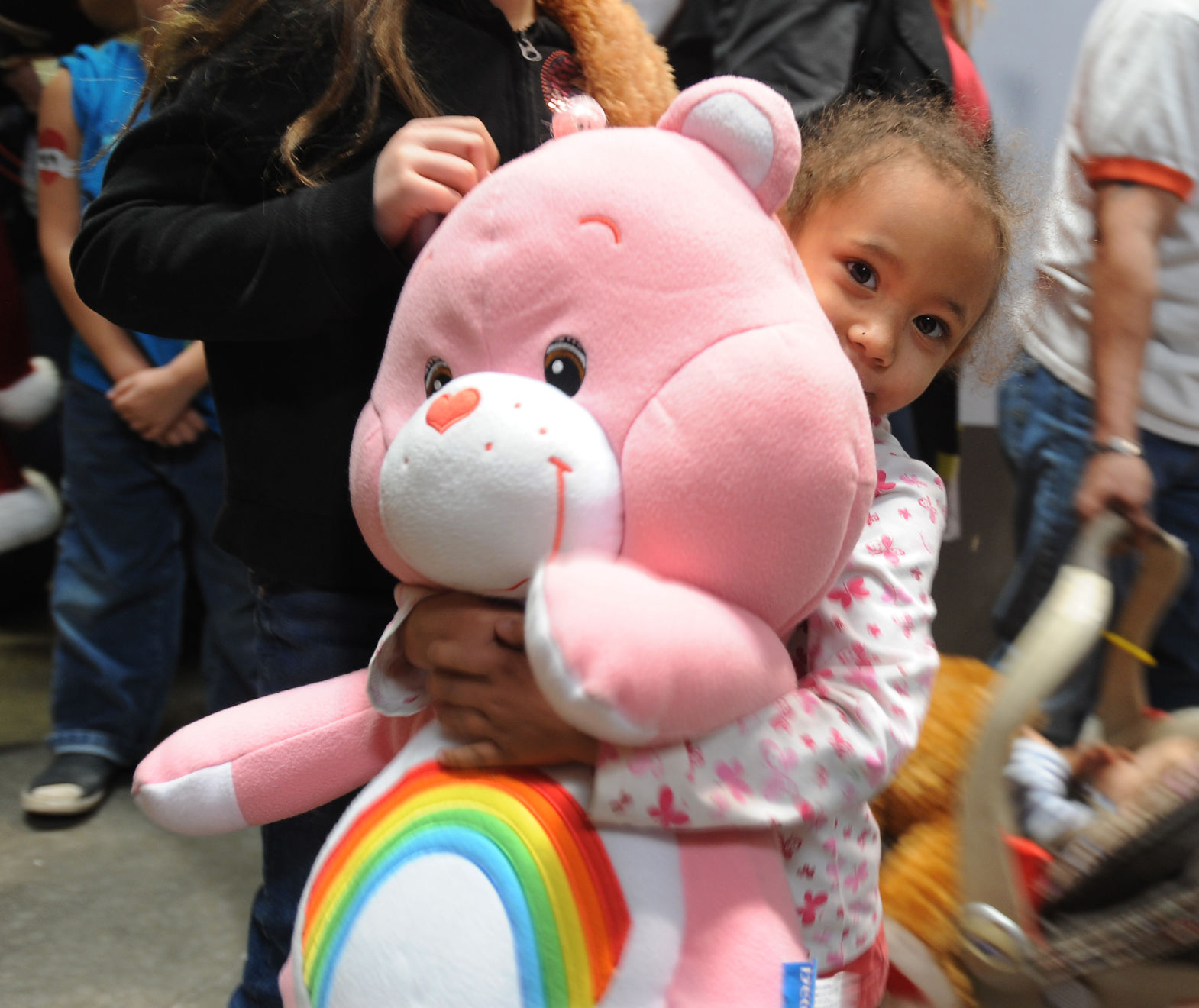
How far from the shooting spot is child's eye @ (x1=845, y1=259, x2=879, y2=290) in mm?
804

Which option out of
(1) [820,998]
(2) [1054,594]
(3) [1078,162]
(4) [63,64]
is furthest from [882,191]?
(4) [63,64]

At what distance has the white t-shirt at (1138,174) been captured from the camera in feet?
4.28

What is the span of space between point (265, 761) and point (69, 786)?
136 cm

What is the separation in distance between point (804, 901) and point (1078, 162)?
3.72 ft

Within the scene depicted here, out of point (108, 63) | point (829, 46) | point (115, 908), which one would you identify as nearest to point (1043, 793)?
point (829, 46)

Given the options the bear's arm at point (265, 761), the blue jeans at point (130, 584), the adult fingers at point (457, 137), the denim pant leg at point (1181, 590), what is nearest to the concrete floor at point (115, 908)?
the blue jeans at point (130, 584)

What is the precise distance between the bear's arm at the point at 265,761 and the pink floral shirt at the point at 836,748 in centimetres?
20

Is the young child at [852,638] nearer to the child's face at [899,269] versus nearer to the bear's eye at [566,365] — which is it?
the child's face at [899,269]

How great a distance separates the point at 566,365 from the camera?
0.60 meters

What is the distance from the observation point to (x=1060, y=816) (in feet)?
2.95

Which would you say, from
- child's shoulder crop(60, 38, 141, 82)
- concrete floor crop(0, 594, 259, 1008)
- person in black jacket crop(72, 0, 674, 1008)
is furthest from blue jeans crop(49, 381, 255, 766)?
person in black jacket crop(72, 0, 674, 1008)

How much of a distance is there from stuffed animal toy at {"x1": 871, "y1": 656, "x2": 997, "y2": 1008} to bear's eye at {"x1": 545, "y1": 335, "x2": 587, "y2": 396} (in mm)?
390

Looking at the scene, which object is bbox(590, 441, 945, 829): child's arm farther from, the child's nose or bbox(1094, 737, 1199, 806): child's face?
bbox(1094, 737, 1199, 806): child's face

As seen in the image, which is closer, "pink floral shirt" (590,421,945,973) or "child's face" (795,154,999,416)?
"pink floral shirt" (590,421,945,973)
